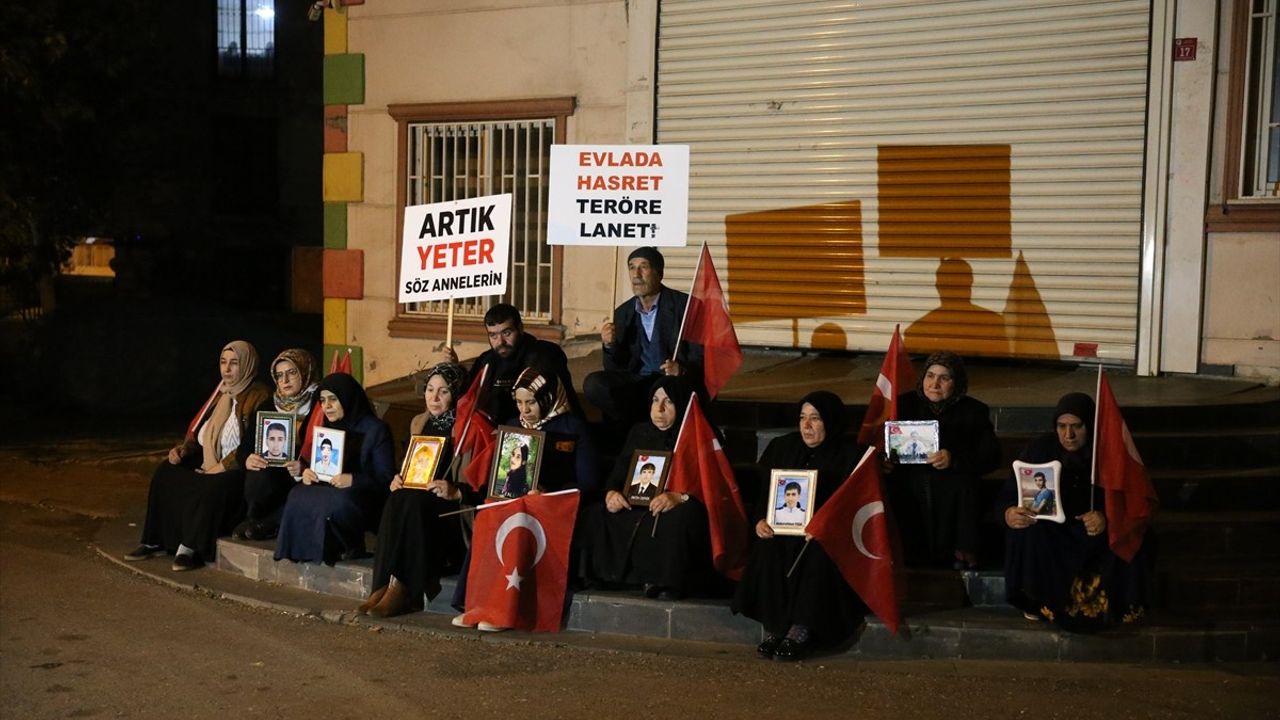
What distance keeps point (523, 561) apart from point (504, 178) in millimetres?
6242

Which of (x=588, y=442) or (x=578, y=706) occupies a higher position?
(x=588, y=442)

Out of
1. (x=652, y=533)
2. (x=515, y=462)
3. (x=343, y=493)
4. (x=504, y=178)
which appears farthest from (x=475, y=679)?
(x=504, y=178)

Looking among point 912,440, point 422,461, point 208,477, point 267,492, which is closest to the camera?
point 912,440

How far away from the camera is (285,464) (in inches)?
364

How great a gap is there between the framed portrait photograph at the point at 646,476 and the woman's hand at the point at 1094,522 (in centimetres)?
223

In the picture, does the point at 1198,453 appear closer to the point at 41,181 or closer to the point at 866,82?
the point at 866,82

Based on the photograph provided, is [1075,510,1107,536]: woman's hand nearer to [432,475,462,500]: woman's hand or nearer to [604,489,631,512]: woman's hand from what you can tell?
[604,489,631,512]: woman's hand

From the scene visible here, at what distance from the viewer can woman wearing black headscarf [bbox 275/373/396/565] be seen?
349 inches

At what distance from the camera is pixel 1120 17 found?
11164 mm

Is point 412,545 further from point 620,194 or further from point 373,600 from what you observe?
point 620,194

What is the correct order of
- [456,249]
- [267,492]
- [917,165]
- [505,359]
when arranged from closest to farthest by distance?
[505,359] < [267,492] < [456,249] < [917,165]

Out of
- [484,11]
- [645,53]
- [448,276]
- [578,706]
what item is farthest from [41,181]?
[578,706]

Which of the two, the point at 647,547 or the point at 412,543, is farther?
the point at 412,543

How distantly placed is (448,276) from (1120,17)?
553 cm
